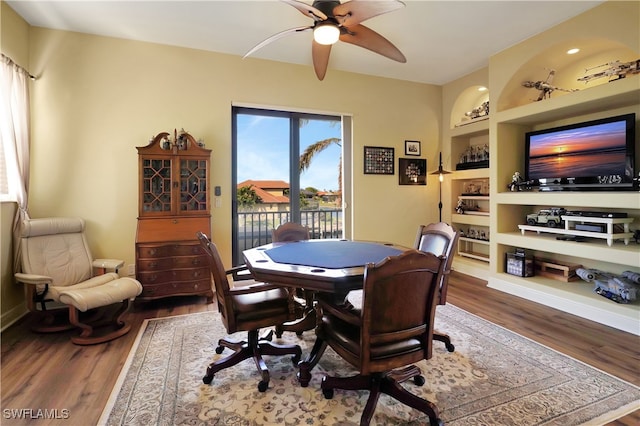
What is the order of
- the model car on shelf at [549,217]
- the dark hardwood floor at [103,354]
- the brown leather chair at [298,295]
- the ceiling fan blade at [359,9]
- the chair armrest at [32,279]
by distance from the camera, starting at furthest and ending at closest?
the model car on shelf at [549,217]
the chair armrest at [32,279]
the brown leather chair at [298,295]
the ceiling fan blade at [359,9]
the dark hardwood floor at [103,354]

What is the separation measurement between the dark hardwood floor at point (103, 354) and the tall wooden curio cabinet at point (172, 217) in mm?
301

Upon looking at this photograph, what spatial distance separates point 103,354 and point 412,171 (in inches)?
171

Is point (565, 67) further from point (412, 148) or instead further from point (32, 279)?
point (32, 279)

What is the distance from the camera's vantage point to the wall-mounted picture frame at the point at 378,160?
4496 millimetres

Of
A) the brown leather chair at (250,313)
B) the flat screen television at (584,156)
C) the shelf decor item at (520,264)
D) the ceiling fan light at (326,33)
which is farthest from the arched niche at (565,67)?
the brown leather chair at (250,313)

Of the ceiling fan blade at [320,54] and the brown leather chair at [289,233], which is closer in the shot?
the ceiling fan blade at [320,54]

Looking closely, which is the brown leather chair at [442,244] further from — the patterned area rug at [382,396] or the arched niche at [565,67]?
the arched niche at [565,67]

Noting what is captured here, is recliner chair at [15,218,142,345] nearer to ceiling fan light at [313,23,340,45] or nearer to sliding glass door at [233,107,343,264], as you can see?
sliding glass door at [233,107,343,264]

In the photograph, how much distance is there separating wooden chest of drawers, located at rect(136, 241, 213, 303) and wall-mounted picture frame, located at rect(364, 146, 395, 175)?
262 centimetres

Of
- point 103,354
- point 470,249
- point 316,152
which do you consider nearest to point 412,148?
point 316,152

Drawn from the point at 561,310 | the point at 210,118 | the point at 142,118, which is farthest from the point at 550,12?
the point at 142,118

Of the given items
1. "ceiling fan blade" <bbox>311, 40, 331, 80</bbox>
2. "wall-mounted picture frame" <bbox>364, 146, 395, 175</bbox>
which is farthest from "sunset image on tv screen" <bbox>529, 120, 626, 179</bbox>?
"ceiling fan blade" <bbox>311, 40, 331, 80</bbox>

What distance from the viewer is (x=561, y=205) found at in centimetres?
320

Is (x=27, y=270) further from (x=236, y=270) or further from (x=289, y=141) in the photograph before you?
(x=289, y=141)
